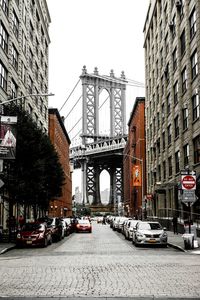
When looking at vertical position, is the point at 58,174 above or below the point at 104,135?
below

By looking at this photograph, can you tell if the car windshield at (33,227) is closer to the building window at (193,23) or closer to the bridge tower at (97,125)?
the building window at (193,23)

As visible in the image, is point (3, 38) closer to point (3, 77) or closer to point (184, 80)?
point (3, 77)

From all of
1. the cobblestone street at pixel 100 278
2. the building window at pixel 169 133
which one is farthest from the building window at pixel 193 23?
the cobblestone street at pixel 100 278

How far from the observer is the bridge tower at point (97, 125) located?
15162 cm

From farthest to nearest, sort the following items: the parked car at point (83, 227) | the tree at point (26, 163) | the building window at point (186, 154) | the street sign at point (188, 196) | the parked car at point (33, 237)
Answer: the parked car at point (83, 227), the building window at point (186, 154), the tree at point (26, 163), the parked car at point (33, 237), the street sign at point (188, 196)

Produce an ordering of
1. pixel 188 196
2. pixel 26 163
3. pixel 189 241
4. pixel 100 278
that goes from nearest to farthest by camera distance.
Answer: pixel 100 278 < pixel 189 241 < pixel 188 196 < pixel 26 163

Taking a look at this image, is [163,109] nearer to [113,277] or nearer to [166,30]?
[166,30]

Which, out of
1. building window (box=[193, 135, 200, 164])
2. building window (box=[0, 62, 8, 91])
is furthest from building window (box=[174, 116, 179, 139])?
building window (box=[0, 62, 8, 91])

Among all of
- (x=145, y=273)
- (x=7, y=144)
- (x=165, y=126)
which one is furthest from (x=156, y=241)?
(x=165, y=126)

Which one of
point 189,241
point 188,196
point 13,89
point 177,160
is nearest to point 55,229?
point 188,196

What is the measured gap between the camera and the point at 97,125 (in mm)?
153750

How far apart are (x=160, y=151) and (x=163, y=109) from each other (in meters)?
4.95

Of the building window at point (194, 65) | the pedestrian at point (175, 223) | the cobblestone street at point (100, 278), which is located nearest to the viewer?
the cobblestone street at point (100, 278)

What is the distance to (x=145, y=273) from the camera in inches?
550
